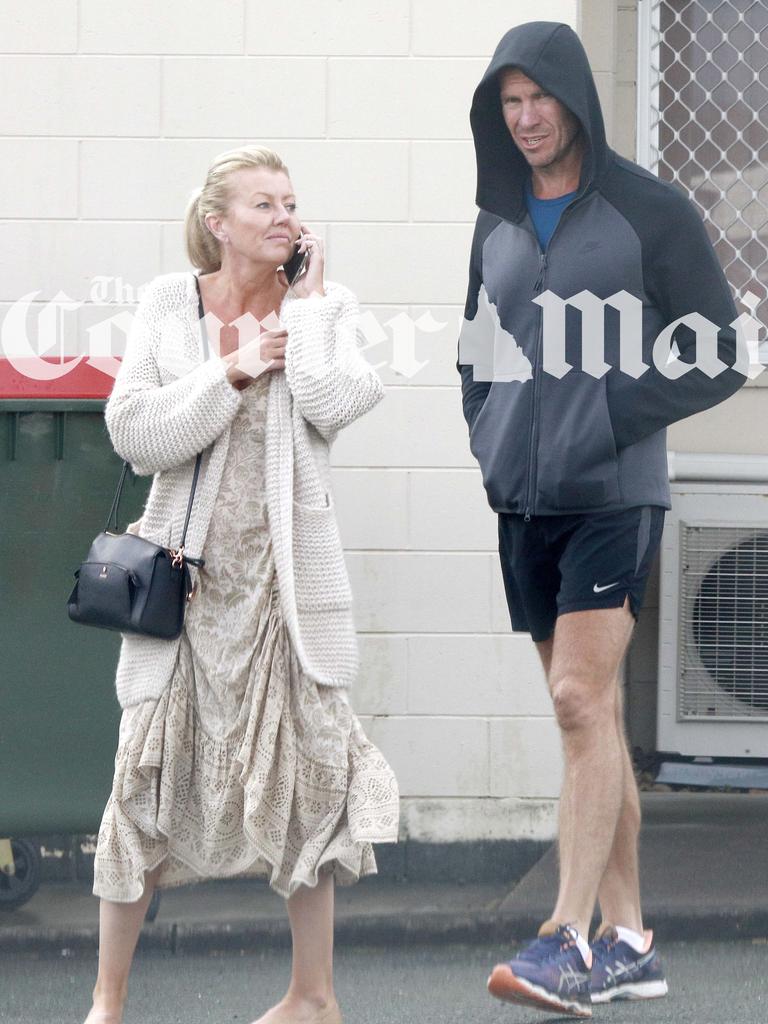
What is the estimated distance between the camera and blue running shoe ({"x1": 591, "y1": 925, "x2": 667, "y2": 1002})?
12.0ft

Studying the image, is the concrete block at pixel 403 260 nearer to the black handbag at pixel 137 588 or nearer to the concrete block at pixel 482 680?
the concrete block at pixel 482 680

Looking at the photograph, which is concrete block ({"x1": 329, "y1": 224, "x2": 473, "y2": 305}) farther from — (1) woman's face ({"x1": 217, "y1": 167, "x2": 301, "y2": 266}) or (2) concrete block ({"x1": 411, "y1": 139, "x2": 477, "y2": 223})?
(1) woman's face ({"x1": 217, "y1": 167, "x2": 301, "y2": 266})

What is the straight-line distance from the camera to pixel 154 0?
17.1 feet

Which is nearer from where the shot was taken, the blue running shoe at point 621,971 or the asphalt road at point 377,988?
the blue running shoe at point 621,971

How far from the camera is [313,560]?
356 cm

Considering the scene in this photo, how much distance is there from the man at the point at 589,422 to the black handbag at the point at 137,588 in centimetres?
77

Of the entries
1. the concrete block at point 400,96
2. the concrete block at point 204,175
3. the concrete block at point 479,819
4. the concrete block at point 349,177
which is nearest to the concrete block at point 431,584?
the concrete block at point 479,819

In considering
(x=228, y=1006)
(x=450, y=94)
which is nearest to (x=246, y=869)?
(x=228, y=1006)

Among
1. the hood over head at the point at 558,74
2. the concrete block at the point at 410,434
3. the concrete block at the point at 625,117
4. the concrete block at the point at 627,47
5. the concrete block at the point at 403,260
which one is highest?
the concrete block at the point at 627,47

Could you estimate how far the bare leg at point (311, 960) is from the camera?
11.6ft

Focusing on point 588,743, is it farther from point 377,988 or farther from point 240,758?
point 377,988

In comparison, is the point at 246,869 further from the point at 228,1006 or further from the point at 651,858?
the point at 651,858

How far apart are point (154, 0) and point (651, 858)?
3.01 m

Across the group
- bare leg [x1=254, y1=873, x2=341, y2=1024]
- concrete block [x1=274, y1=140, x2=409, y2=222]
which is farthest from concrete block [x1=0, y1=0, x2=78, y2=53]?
bare leg [x1=254, y1=873, x2=341, y2=1024]
